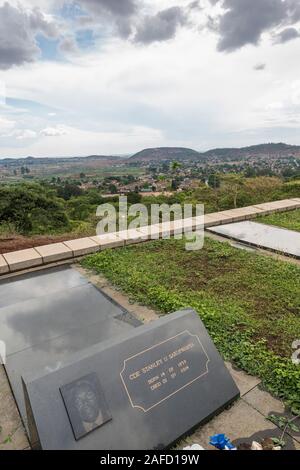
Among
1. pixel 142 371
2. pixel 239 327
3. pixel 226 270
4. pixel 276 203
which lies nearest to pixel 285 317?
pixel 239 327

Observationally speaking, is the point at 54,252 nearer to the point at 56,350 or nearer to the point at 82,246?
the point at 82,246

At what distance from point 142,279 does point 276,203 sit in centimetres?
604

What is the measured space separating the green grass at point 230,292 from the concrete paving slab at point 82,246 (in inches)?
8.8

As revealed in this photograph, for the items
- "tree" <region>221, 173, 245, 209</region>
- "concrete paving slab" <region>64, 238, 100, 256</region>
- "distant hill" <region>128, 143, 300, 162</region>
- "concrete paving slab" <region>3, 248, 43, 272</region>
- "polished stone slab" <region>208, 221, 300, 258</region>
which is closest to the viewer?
"concrete paving slab" <region>3, 248, 43, 272</region>

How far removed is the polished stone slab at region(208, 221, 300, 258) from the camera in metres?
5.43

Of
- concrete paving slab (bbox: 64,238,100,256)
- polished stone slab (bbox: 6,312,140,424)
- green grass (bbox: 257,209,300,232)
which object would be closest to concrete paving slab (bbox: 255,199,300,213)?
green grass (bbox: 257,209,300,232)

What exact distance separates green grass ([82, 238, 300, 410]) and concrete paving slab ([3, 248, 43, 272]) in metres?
0.77

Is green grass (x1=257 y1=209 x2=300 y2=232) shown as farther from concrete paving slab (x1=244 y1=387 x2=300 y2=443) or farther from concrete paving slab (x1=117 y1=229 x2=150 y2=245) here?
concrete paving slab (x1=244 y1=387 x2=300 y2=443)

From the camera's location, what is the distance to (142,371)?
1.89 metres

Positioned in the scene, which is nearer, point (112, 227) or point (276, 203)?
point (112, 227)

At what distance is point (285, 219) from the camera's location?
733 centimetres

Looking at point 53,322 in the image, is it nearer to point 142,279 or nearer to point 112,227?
point 142,279

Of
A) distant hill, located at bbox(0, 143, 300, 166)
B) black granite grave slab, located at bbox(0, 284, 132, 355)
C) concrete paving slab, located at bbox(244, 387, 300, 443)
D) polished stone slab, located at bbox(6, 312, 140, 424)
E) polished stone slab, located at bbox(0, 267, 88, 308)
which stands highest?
distant hill, located at bbox(0, 143, 300, 166)

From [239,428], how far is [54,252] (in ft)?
12.5
